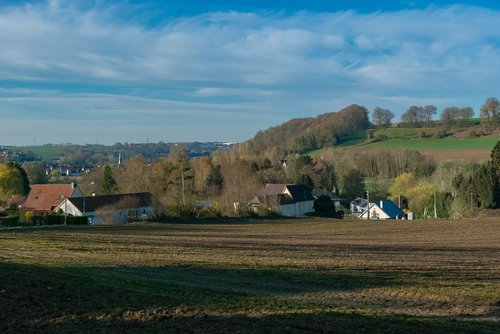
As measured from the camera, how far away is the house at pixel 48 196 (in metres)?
76.1

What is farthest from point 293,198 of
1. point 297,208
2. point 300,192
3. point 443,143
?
point 443,143

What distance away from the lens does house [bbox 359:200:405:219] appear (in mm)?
88688

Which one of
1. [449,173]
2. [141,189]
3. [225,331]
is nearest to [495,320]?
[225,331]

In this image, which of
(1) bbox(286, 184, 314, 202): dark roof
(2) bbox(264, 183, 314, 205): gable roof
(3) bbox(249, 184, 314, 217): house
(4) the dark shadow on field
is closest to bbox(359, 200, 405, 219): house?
(3) bbox(249, 184, 314, 217): house

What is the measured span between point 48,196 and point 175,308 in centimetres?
7112

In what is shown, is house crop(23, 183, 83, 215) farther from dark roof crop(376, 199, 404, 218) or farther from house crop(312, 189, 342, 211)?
dark roof crop(376, 199, 404, 218)

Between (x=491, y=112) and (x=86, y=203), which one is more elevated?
(x=491, y=112)

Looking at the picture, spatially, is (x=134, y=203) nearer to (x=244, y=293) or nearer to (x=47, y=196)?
(x=47, y=196)

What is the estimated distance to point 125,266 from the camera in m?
19.6

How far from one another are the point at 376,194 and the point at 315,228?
5264cm

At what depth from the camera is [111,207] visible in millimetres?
63938

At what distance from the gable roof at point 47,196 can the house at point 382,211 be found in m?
44.5

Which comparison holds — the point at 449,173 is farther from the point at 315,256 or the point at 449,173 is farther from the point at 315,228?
the point at 315,256

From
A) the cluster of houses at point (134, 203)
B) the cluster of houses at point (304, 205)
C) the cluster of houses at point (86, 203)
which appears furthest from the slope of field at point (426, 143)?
the cluster of houses at point (86, 203)
